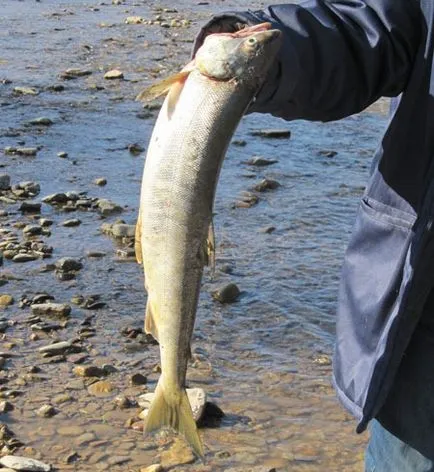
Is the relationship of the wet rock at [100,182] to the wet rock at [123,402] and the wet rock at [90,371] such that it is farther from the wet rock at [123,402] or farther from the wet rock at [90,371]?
the wet rock at [123,402]

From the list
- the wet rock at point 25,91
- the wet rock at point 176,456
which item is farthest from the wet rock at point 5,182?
the wet rock at point 176,456

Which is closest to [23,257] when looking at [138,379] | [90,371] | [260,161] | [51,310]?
[51,310]

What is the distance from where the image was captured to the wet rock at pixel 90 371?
5766 mm

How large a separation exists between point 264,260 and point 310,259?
0.36 meters

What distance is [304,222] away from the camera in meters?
8.84

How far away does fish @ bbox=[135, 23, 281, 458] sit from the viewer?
2.53 metres

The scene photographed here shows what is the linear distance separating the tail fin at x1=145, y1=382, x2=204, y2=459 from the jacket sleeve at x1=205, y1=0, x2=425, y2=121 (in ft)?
2.92

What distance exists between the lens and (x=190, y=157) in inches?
102

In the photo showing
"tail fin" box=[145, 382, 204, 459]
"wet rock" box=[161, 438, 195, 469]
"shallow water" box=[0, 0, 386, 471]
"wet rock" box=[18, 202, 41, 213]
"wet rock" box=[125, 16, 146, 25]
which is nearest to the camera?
"tail fin" box=[145, 382, 204, 459]

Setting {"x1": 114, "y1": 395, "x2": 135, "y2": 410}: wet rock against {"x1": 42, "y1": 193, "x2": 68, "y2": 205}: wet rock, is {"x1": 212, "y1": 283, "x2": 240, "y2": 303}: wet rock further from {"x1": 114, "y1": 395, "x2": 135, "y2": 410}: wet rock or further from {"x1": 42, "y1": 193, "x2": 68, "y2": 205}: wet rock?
{"x1": 42, "y1": 193, "x2": 68, "y2": 205}: wet rock

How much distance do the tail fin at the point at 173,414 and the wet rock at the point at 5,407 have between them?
2307 mm

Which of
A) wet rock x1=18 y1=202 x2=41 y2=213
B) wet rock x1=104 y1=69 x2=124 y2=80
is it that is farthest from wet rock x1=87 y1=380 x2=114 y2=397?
wet rock x1=104 y1=69 x2=124 y2=80

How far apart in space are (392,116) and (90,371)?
10.5 feet

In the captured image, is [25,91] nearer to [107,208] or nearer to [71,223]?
[107,208]
